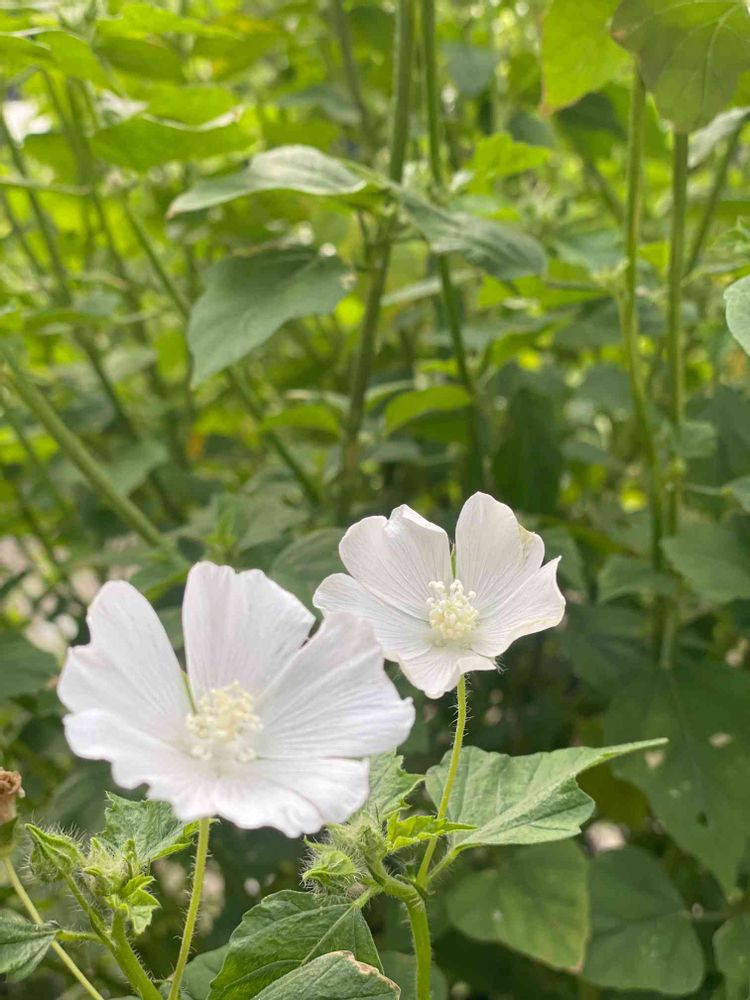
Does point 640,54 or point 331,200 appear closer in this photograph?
point 640,54

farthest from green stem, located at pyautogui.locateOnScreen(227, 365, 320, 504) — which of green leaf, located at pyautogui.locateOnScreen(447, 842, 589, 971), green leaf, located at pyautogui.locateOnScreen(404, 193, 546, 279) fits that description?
green leaf, located at pyautogui.locateOnScreen(447, 842, 589, 971)

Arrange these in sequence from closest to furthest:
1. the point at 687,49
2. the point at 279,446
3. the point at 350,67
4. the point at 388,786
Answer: the point at 388,786, the point at 687,49, the point at 279,446, the point at 350,67

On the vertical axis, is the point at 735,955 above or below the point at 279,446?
below

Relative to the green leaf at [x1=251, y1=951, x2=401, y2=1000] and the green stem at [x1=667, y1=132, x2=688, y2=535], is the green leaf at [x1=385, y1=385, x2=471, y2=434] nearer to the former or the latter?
the green stem at [x1=667, y1=132, x2=688, y2=535]

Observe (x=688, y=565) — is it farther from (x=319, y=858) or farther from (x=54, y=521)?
(x=54, y=521)

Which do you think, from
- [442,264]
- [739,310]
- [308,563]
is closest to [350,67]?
[442,264]

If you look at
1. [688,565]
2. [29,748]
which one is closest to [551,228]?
[688,565]

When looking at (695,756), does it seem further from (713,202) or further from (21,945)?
(21,945)
